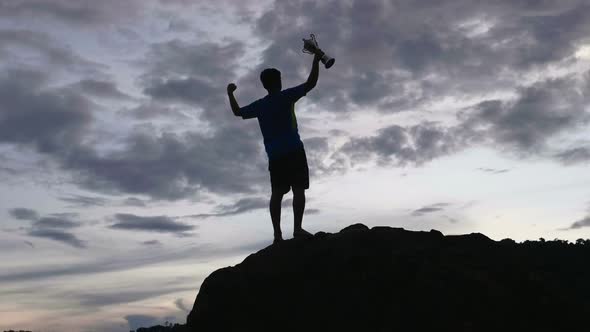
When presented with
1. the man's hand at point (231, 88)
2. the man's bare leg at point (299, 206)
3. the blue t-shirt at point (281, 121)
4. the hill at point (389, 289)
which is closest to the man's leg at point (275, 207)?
the man's bare leg at point (299, 206)

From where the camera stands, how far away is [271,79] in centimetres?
967

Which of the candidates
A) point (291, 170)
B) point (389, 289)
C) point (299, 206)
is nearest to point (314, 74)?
point (291, 170)

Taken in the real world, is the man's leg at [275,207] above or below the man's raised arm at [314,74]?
below

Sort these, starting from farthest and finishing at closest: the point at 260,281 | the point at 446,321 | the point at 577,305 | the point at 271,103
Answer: the point at 271,103 → the point at 260,281 → the point at 577,305 → the point at 446,321

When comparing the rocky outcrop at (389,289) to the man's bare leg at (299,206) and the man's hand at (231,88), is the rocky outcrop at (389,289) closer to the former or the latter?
the man's bare leg at (299,206)

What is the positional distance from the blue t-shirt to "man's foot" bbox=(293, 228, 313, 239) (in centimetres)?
113

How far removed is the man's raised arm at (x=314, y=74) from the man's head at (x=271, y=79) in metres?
0.53

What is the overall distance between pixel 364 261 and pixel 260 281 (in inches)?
57.2

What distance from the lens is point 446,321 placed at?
7.71 m

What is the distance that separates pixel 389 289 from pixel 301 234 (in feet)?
6.17

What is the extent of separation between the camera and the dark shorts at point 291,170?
946 centimetres

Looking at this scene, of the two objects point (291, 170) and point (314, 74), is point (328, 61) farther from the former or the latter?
point (291, 170)

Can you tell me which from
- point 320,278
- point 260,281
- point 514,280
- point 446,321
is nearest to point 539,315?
point 514,280

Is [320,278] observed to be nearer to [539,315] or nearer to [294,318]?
[294,318]
